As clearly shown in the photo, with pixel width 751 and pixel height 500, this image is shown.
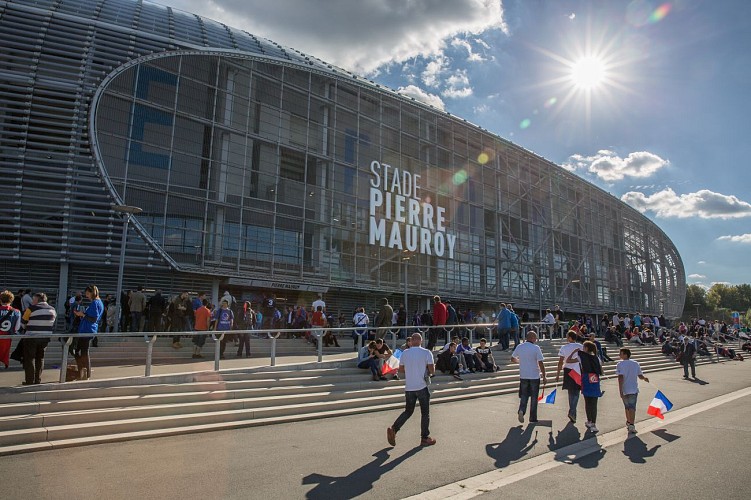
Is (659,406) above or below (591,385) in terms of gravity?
below

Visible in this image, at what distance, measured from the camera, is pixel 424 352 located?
7.06 meters

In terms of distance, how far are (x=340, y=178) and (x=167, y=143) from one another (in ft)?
32.8

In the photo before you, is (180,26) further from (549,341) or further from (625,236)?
(625,236)

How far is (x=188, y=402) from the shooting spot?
8531 mm

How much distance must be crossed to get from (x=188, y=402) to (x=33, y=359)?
97.3 inches

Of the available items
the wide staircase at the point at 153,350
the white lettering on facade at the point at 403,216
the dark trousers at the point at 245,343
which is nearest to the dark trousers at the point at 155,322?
the dark trousers at the point at 245,343

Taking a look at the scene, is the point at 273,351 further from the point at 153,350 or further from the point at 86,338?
the point at 86,338

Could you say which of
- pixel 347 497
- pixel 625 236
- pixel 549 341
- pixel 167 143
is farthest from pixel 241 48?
pixel 625 236

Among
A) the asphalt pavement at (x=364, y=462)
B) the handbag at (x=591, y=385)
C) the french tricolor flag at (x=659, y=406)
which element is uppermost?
the handbag at (x=591, y=385)

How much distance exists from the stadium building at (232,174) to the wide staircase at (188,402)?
13579 millimetres

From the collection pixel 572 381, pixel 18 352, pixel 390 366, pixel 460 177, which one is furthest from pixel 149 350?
pixel 460 177

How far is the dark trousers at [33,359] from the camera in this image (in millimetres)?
7934

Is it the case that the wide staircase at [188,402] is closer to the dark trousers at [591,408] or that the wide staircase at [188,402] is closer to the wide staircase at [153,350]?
the wide staircase at [153,350]

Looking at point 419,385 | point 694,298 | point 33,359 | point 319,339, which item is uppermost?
point 694,298
